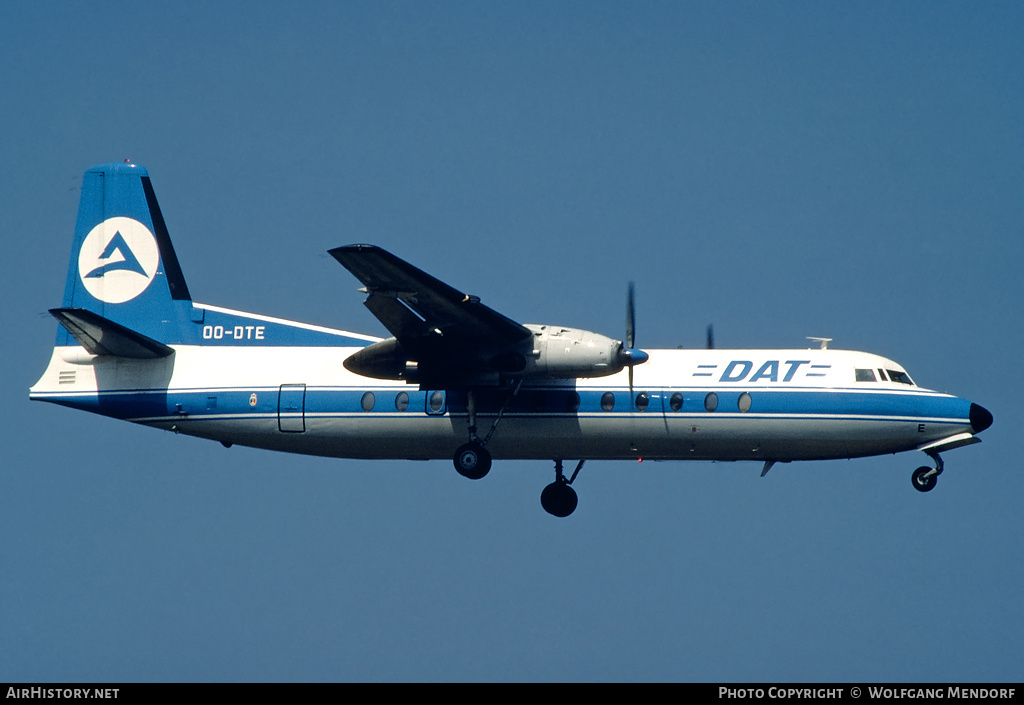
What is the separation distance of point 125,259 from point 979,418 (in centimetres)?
1740

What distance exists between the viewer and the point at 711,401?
1034 inches

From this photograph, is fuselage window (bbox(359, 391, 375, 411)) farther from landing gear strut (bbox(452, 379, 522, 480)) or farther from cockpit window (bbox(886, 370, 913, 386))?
cockpit window (bbox(886, 370, 913, 386))

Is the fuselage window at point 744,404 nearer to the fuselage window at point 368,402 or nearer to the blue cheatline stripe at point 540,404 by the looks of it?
the blue cheatline stripe at point 540,404

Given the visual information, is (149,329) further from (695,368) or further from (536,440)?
(695,368)

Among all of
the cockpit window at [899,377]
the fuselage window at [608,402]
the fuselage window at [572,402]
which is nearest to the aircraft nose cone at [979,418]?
the cockpit window at [899,377]

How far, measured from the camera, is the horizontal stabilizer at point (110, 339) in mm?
26391

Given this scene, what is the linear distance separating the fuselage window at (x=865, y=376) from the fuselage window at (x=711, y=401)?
8.97ft

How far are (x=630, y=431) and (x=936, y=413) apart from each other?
566 centimetres

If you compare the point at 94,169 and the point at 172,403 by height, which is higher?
the point at 94,169

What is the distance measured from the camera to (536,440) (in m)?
27.0

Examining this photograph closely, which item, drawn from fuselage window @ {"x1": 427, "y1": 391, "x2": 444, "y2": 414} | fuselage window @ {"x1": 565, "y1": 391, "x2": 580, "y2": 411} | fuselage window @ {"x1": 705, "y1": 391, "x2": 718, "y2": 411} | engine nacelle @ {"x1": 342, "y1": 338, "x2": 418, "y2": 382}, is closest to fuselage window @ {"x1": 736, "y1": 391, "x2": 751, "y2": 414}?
fuselage window @ {"x1": 705, "y1": 391, "x2": 718, "y2": 411}
